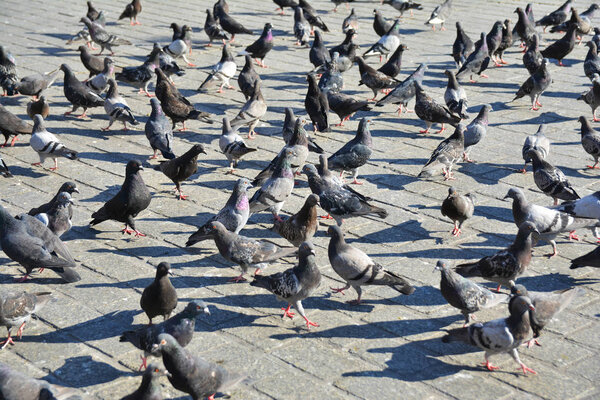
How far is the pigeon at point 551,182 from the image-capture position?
9227mm

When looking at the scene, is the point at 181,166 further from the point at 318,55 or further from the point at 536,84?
the point at 536,84

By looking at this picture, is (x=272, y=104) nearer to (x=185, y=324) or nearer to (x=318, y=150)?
(x=318, y=150)

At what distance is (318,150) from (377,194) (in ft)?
3.69

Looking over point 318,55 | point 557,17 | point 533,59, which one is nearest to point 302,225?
Answer: point 318,55

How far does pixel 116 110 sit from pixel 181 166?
2.65 meters

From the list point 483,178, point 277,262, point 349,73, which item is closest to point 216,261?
point 277,262

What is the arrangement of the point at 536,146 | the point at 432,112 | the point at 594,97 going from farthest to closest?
the point at 594,97 → the point at 432,112 → the point at 536,146

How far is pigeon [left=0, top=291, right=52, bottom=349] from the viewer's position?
6.50m

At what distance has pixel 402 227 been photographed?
908cm

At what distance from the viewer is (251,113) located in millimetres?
11586

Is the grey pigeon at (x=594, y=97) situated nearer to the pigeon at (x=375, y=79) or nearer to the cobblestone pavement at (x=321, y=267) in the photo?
the cobblestone pavement at (x=321, y=267)

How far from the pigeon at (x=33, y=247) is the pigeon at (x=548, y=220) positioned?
14.5 feet

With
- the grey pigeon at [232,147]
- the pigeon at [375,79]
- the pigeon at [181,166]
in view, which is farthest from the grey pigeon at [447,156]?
the pigeon at [375,79]

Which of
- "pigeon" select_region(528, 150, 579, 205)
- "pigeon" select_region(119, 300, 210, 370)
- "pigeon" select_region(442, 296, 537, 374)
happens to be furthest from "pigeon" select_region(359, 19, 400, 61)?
"pigeon" select_region(119, 300, 210, 370)
